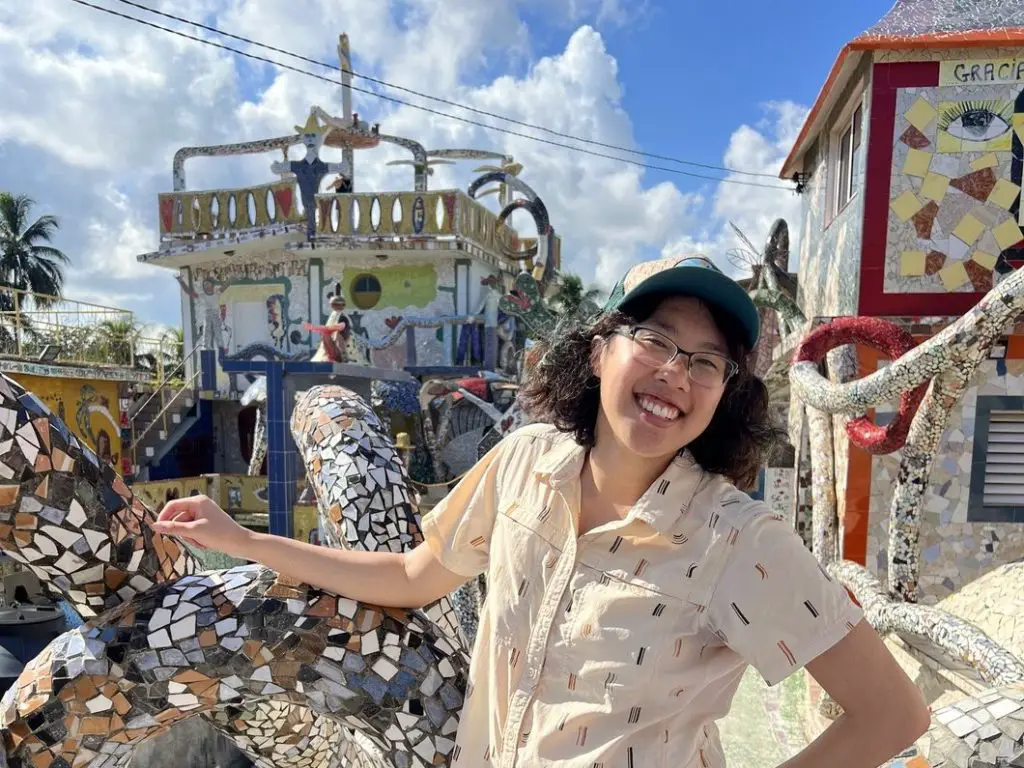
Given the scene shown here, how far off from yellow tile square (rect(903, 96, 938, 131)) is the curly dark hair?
13.4ft

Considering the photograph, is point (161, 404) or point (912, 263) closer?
point (912, 263)

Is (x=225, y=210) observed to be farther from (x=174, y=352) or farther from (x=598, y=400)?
(x=598, y=400)

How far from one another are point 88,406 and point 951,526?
10.8m

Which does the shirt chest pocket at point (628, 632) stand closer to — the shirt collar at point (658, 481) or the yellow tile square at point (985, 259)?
the shirt collar at point (658, 481)

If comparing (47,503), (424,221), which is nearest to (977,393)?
(47,503)

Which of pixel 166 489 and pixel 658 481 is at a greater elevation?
pixel 658 481

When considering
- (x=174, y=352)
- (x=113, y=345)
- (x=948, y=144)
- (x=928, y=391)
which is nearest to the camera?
(x=928, y=391)

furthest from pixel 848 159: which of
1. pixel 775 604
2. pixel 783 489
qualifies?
pixel 775 604

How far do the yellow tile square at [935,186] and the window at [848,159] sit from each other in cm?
46

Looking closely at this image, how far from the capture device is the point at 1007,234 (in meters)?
4.35

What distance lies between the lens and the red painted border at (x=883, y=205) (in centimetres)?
432

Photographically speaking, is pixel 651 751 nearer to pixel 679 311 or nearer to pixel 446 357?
pixel 679 311

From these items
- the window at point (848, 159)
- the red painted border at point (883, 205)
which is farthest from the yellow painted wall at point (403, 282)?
the red painted border at point (883, 205)

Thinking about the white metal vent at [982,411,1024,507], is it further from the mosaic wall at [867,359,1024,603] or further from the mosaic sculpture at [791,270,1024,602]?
the mosaic sculpture at [791,270,1024,602]
